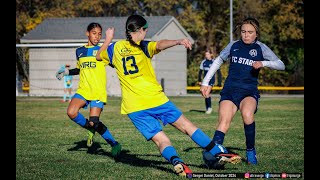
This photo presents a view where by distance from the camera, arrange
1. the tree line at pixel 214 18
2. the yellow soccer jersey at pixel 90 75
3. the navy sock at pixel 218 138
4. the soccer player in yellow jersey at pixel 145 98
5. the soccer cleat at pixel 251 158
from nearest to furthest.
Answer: the soccer player in yellow jersey at pixel 145 98
the navy sock at pixel 218 138
the soccer cleat at pixel 251 158
the yellow soccer jersey at pixel 90 75
the tree line at pixel 214 18

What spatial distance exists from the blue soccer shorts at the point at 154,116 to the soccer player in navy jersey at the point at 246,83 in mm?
1145

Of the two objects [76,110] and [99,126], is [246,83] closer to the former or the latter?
[99,126]

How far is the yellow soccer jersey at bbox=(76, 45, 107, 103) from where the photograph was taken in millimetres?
12102

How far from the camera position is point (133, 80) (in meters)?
8.88

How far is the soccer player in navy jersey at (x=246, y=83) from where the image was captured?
387 inches

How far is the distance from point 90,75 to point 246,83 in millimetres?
3382

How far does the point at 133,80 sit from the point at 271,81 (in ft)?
136

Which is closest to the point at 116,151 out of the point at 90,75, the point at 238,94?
the point at 90,75

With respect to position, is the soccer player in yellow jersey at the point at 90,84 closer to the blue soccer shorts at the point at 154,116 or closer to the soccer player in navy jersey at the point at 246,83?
the soccer player in navy jersey at the point at 246,83

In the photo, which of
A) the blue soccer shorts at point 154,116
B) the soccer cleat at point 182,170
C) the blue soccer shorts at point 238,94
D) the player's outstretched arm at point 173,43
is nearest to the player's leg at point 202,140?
the blue soccer shorts at point 154,116

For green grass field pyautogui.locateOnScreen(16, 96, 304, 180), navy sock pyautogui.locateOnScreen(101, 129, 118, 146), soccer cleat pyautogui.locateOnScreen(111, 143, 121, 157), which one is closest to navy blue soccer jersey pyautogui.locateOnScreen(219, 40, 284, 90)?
green grass field pyautogui.locateOnScreen(16, 96, 304, 180)

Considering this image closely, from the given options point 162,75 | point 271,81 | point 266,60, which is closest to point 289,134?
point 266,60
